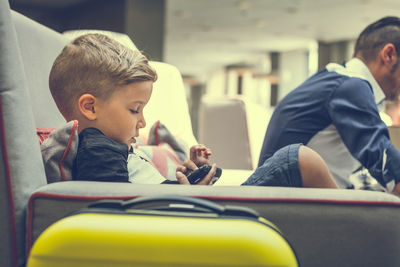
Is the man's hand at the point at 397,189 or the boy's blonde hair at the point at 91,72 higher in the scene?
the boy's blonde hair at the point at 91,72

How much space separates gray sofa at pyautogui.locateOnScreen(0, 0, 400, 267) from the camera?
777 mm

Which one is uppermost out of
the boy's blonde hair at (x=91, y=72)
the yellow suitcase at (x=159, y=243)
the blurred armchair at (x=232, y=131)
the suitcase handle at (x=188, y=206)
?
the boy's blonde hair at (x=91, y=72)

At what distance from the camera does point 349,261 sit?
0.78 m

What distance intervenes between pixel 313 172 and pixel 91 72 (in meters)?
0.56

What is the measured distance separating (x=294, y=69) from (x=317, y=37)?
2004 mm

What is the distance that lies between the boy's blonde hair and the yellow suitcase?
0.56 meters

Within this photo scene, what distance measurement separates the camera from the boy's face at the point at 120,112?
1173 millimetres

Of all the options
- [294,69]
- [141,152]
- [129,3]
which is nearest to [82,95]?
[141,152]

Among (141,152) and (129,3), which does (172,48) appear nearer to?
(129,3)

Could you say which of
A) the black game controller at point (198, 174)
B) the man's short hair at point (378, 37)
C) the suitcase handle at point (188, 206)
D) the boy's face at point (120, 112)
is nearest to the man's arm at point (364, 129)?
the man's short hair at point (378, 37)

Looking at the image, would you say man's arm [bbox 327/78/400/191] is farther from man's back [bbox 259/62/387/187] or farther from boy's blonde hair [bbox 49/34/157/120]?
boy's blonde hair [bbox 49/34/157/120]

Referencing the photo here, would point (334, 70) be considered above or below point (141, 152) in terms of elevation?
above

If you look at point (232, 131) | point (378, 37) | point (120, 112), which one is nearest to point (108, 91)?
point (120, 112)

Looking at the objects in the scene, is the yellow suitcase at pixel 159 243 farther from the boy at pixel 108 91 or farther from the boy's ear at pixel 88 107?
the boy's ear at pixel 88 107
